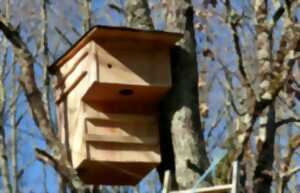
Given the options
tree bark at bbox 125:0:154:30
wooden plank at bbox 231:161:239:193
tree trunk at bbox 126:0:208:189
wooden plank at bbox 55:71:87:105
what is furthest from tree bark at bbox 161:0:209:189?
wooden plank at bbox 55:71:87:105

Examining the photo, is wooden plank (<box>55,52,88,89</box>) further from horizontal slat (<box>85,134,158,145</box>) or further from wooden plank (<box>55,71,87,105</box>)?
horizontal slat (<box>85,134,158,145</box>)

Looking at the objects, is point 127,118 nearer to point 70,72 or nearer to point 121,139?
point 121,139

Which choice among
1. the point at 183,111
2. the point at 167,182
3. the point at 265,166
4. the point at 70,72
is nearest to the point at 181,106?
the point at 183,111

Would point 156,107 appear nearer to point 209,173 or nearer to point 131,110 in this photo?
point 131,110

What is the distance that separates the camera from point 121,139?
382 cm

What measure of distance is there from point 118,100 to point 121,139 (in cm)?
18

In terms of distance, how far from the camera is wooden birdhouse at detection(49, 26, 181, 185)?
3.77m

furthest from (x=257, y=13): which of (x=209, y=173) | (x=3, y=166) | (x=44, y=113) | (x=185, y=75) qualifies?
(x=3, y=166)

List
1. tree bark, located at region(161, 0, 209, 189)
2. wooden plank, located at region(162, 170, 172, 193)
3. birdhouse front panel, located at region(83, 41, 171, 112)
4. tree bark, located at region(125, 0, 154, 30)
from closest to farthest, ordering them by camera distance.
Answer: wooden plank, located at region(162, 170, 172, 193)
tree bark, located at region(161, 0, 209, 189)
birdhouse front panel, located at region(83, 41, 171, 112)
tree bark, located at region(125, 0, 154, 30)

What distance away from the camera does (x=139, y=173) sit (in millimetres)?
3979

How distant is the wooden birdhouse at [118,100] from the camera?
12.4 ft

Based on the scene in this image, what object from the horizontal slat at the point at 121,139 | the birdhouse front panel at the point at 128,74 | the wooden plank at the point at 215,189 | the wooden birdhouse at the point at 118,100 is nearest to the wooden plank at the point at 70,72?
the wooden birdhouse at the point at 118,100

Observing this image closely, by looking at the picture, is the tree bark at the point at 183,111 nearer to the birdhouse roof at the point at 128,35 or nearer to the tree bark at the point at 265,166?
the birdhouse roof at the point at 128,35

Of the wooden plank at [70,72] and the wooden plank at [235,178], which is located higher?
the wooden plank at [70,72]
